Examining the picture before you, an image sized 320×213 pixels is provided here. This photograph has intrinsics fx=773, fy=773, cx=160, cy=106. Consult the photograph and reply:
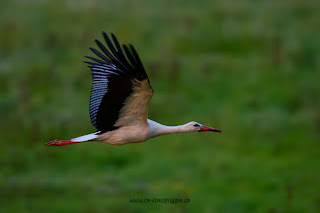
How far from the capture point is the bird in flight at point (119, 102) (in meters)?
10.7

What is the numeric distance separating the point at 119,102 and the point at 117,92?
190 mm

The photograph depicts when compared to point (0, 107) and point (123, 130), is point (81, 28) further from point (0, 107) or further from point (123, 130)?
point (123, 130)

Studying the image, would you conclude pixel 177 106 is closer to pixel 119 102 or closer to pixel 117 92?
pixel 119 102

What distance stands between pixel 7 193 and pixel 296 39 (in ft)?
47.6

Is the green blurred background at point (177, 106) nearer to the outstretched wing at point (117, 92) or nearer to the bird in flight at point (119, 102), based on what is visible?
the bird in flight at point (119, 102)

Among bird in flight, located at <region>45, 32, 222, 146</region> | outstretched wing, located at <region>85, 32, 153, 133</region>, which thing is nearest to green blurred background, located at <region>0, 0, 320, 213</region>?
bird in flight, located at <region>45, 32, 222, 146</region>

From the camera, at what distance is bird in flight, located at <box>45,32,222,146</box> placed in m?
10.7

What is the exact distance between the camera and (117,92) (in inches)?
Result: 432

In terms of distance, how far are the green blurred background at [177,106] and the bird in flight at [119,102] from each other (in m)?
8.82

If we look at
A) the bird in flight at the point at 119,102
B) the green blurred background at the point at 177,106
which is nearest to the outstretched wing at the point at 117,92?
the bird in flight at the point at 119,102

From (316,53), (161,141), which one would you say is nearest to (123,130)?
(161,141)

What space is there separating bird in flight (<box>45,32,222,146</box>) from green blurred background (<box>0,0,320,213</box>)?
8823 millimetres

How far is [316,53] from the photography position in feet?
101

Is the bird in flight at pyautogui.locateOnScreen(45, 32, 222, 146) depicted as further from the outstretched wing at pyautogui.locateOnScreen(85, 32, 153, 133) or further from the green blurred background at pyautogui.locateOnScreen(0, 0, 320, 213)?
the green blurred background at pyautogui.locateOnScreen(0, 0, 320, 213)
